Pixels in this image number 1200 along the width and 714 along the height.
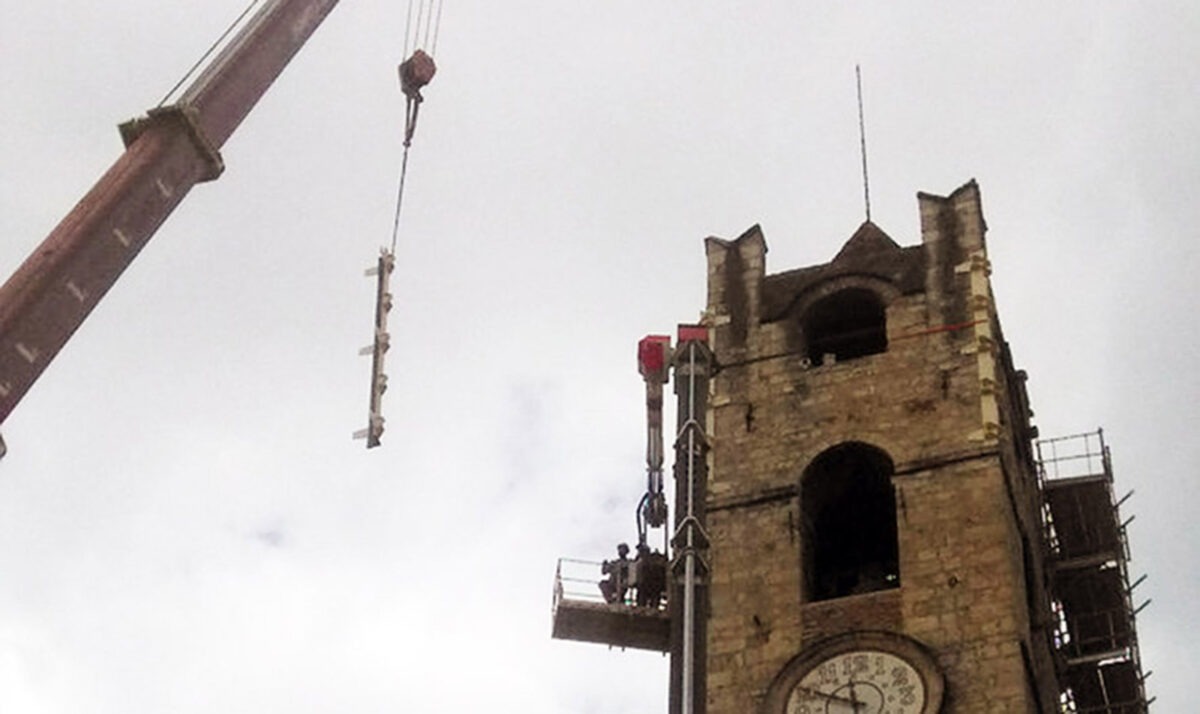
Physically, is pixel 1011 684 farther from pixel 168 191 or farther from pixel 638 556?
pixel 168 191

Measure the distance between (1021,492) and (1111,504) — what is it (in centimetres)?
401

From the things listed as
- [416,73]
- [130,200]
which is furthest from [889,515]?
[130,200]

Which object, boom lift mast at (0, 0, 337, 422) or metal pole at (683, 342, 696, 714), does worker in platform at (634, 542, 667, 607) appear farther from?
metal pole at (683, 342, 696, 714)

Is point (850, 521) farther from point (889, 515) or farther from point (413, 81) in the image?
point (413, 81)

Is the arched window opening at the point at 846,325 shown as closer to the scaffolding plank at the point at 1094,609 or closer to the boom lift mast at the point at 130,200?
the scaffolding plank at the point at 1094,609

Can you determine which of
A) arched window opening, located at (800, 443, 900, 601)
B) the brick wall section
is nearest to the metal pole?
the brick wall section

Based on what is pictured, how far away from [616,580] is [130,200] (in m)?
11.9

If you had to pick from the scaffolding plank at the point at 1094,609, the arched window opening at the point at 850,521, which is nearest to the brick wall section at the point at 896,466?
the arched window opening at the point at 850,521

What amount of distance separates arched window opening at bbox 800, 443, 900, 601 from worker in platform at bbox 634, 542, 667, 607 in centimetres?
315

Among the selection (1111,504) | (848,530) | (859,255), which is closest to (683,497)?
(848,530)

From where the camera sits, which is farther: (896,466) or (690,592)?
(896,466)

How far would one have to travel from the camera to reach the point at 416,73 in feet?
91.9

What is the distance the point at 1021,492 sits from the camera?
106 feet

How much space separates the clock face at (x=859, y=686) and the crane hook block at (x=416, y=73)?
8869 mm
